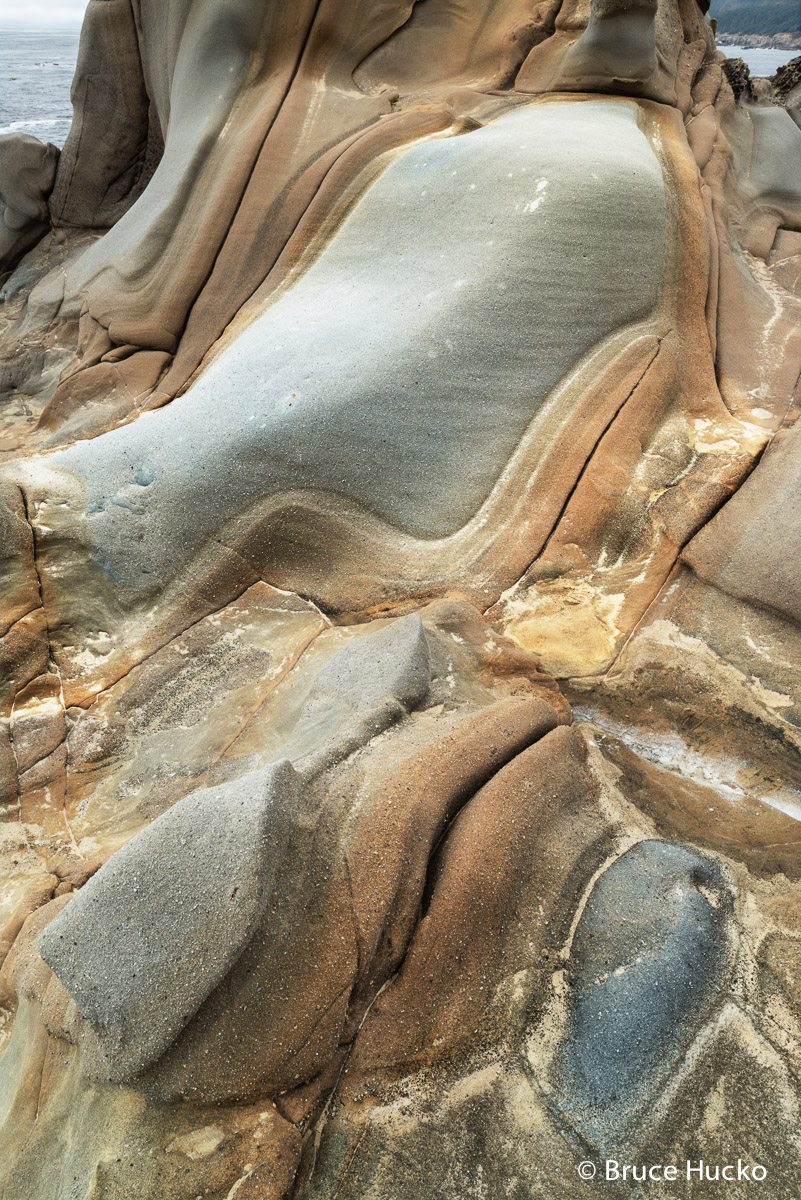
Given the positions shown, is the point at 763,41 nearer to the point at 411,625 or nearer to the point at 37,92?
the point at 37,92

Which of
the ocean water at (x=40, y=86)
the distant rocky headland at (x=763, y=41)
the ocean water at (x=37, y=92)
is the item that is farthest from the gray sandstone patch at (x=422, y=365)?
the distant rocky headland at (x=763, y=41)

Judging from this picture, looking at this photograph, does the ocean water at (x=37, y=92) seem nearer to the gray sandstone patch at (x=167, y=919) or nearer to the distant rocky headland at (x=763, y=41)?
the gray sandstone patch at (x=167, y=919)

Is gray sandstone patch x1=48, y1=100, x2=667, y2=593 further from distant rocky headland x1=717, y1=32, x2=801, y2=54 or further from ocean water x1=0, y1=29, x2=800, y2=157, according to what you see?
distant rocky headland x1=717, y1=32, x2=801, y2=54

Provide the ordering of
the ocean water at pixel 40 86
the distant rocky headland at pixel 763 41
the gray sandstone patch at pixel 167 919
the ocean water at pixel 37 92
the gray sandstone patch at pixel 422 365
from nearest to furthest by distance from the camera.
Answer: the gray sandstone patch at pixel 167 919, the gray sandstone patch at pixel 422 365, the ocean water at pixel 37 92, the ocean water at pixel 40 86, the distant rocky headland at pixel 763 41

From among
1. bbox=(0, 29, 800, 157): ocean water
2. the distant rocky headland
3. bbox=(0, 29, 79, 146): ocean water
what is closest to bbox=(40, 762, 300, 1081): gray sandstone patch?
bbox=(0, 29, 800, 157): ocean water

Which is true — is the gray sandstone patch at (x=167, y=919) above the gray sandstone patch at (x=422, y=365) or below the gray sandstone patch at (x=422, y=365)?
below

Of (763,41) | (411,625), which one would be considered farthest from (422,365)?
(763,41)

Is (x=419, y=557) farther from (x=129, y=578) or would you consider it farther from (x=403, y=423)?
(x=129, y=578)
